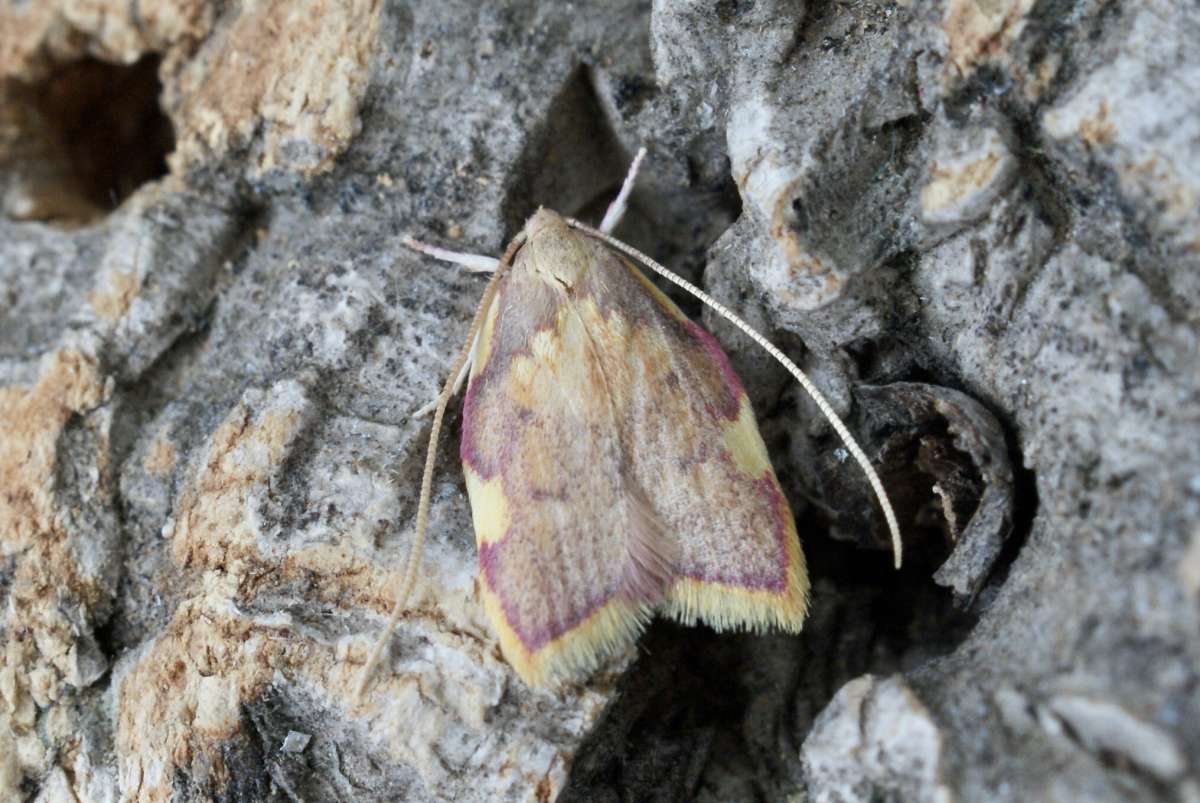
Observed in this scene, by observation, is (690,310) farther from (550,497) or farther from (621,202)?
(550,497)

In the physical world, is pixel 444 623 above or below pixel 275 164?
below

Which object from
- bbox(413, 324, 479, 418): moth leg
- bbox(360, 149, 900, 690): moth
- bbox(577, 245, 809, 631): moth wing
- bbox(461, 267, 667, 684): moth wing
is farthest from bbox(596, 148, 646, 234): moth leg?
bbox(413, 324, 479, 418): moth leg

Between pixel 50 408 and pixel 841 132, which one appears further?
pixel 50 408

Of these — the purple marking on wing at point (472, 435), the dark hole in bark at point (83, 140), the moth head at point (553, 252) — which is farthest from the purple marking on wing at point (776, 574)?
the dark hole in bark at point (83, 140)

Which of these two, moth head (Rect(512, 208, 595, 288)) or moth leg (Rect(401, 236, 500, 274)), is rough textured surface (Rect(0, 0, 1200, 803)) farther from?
moth head (Rect(512, 208, 595, 288))

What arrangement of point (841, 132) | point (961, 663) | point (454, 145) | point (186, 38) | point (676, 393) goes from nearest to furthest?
point (961, 663)
point (841, 132)
point (676, 393)
point (454, 145)
point (186, 38)

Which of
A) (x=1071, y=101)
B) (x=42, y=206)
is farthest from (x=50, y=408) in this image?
(x=1071, y=101)

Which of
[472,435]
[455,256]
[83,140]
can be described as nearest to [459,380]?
[472,435]

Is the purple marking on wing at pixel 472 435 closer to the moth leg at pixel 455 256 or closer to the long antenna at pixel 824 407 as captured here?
the moth leg at pixel 455 256

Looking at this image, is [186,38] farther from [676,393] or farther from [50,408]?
[676,393]
